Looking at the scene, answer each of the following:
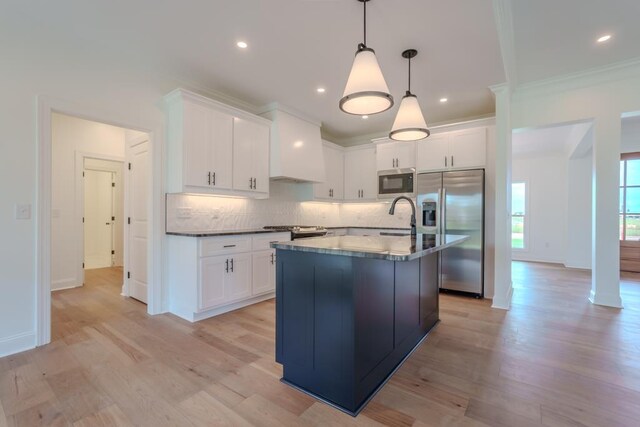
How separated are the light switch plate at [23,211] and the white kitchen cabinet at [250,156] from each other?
1891 mm

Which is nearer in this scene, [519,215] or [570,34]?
[570,34]

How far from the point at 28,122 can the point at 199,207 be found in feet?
5.55

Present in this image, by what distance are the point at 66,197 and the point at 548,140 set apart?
28.8ft

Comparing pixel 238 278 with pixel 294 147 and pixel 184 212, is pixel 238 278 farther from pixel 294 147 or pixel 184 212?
pixel 294 147

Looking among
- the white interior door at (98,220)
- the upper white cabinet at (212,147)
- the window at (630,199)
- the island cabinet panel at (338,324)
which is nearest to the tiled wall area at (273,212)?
the upper white cabinet at (212,147)

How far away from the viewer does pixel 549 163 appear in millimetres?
7164

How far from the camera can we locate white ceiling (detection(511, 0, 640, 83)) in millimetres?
2473

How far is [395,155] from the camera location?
4.98 metres

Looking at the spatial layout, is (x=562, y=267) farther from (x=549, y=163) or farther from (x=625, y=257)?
(x=549, y=163)

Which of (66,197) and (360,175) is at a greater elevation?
(360,175)

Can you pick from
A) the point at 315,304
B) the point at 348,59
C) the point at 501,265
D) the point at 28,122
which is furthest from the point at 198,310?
the point at 501,265

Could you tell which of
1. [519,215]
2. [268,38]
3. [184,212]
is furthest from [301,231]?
[519,215]

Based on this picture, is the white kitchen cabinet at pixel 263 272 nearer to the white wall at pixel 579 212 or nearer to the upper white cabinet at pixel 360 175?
the upper white cabinet at pixel 360 175

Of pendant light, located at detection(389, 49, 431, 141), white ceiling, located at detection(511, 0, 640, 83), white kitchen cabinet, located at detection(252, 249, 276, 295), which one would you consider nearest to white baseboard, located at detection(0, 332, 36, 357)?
white kitchen cabinet, located at detection(252, 249, 276, 295)
